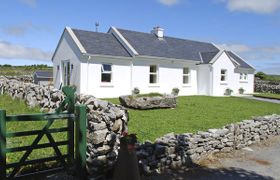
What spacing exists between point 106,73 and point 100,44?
251 centimetres

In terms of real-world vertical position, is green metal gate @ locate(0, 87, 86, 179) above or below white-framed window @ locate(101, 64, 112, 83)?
below

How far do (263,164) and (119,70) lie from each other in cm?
1672

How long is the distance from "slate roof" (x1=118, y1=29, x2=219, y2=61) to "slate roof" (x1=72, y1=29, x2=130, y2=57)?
135cm

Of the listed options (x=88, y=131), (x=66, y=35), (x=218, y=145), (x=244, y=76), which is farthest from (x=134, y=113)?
(x=244, y=76)

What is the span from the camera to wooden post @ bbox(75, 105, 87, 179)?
632cm

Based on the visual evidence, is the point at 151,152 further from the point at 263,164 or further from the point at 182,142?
the point at 263,164

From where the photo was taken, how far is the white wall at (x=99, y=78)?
2244cm

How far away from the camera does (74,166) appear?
6.54 meters

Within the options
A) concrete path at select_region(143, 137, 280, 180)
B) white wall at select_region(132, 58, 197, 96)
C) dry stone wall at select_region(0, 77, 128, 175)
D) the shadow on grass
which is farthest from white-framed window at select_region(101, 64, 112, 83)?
the shadow on grass

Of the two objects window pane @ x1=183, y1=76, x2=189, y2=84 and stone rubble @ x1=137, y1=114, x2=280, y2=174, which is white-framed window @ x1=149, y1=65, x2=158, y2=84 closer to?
Result: window pane @ x1=183, y1=76, x2=189, y2=84

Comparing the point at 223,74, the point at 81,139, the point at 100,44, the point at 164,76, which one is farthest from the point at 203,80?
the point at 81,139

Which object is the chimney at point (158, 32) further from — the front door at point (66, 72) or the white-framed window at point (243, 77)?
the white-framed window at point (243, 77)

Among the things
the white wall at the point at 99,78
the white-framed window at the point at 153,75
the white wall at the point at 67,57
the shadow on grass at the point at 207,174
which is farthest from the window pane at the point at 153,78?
the shadow on grass at the point at 207,174

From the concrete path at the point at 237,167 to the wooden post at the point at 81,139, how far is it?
1442 millimetres
